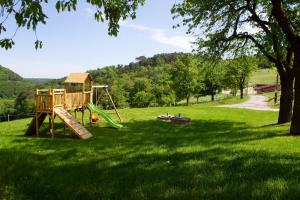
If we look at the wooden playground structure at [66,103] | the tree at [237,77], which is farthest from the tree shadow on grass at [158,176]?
the tree at [237,77]

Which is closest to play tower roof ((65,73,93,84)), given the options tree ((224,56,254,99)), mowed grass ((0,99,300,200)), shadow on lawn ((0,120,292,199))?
mowed grass ((0,99,300,200))

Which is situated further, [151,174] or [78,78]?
[78,78]

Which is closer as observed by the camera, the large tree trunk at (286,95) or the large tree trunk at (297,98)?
the large tree trunk at (297,98)

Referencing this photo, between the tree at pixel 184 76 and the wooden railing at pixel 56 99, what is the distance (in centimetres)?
4251

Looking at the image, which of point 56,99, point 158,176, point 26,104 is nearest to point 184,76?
point 56,99

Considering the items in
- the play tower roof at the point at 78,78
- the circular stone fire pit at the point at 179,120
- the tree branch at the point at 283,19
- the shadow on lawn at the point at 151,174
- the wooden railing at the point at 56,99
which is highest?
the tree branch at the point at 283,19

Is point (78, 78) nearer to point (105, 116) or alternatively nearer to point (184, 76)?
point (105, 116)

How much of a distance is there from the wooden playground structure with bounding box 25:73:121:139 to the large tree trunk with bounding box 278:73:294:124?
12.9m

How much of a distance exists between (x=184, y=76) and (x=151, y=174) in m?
57.0

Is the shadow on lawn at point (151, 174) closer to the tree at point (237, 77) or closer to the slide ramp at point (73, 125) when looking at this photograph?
the slide ramp at point (73, 125)

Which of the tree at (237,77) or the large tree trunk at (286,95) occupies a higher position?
the tree at (237,77)

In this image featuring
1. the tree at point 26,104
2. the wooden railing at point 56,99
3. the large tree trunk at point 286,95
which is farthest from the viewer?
the tree at point 26,104

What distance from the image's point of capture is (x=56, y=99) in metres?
21.7

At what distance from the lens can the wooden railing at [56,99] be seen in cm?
2109
